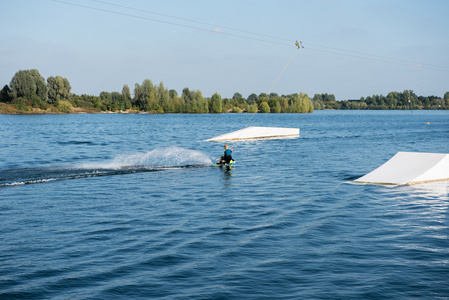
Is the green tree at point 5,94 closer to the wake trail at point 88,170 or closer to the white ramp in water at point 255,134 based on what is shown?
the white ramp in water at point 255,134

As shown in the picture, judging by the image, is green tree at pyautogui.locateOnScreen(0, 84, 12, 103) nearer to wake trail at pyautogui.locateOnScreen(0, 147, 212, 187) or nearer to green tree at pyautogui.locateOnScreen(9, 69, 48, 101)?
green tree at pyautogui.locateOnScreen(9, 69, 48, 101)

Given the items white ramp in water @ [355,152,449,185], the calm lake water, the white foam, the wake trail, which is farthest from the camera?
the white foam

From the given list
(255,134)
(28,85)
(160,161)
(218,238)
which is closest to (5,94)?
(28,85)

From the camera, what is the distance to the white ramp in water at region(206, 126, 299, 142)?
202 feet

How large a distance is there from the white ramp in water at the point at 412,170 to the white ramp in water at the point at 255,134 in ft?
117

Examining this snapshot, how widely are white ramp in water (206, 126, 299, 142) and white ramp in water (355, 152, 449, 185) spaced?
35689 millimetres

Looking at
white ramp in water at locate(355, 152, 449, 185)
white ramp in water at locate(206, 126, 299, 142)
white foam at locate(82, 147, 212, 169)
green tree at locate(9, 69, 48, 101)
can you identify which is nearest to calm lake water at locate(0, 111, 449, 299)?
white ramp in water at locate(355, 152, 449, 185)

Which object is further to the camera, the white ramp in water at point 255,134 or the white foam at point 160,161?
the white ramp in water at point 255,134

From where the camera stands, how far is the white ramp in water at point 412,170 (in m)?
24.4

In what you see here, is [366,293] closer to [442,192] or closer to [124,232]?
[124,232]

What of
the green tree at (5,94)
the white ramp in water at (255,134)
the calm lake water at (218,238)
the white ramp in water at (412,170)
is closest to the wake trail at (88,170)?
the calm lake water at (218,238)

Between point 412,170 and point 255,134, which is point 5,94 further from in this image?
point 412,170

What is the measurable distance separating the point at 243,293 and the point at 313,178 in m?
18.7

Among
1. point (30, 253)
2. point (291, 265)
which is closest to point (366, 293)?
point (291, 265)
